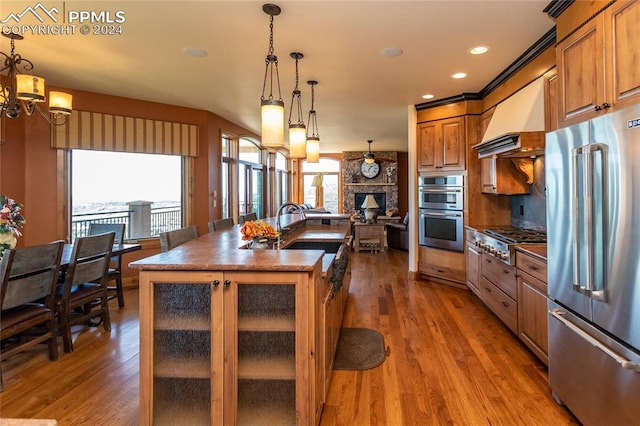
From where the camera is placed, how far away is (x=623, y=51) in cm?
179

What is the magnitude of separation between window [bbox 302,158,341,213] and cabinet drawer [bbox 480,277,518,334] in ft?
27.7

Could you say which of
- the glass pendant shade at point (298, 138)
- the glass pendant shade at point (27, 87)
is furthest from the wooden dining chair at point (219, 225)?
the glass pendant shade at point (27, 87)

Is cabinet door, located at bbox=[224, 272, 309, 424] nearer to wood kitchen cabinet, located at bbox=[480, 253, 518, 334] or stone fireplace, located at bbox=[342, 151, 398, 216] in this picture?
wood kitchen cabinet, located at bbox=[480, 253, 518, 334]

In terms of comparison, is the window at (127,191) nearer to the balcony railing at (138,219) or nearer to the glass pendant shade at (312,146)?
the balcony railing at (138,219)

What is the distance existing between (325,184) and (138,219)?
760cm

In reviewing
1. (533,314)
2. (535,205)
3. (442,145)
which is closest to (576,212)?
(533,314)

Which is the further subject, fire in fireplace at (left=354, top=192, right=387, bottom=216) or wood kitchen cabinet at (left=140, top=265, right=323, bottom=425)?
fire in fireplace at (left=354, top=192, right=387, bottom=216)

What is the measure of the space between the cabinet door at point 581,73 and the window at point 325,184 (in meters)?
9.86

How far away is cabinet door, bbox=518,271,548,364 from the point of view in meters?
2.54

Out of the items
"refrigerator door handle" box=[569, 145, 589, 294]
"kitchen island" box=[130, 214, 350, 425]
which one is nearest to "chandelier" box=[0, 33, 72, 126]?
"kitchen island" box=[130, 214, 350, 425]

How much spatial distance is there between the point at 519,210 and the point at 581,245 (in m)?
2.66

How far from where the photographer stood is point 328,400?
229 cm

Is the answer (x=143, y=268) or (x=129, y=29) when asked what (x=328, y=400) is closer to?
(x=143, y=268)

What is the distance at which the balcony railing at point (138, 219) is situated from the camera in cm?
474
